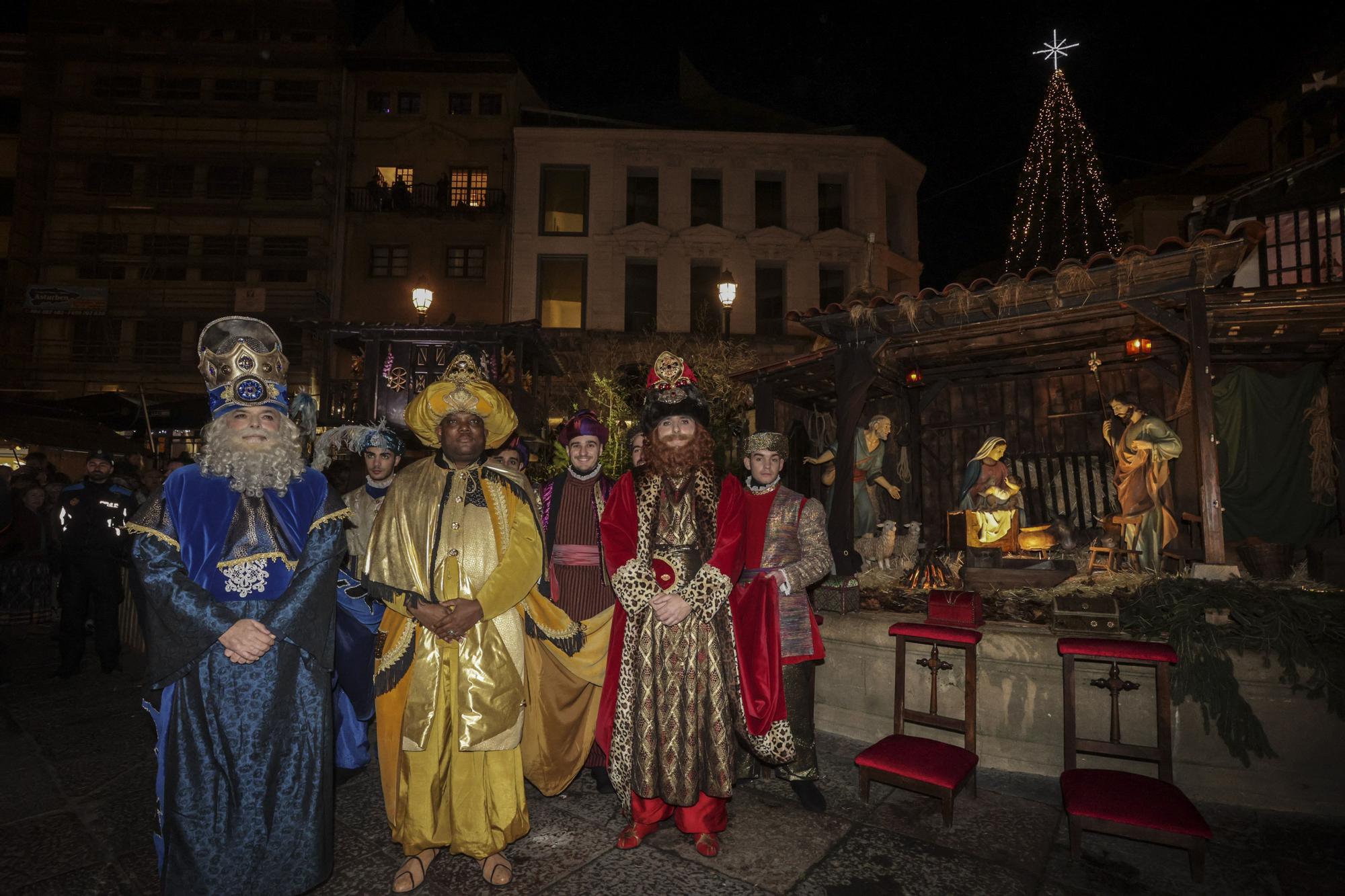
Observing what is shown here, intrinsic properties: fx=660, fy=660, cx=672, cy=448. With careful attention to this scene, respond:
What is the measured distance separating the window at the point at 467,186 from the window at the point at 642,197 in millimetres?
5081

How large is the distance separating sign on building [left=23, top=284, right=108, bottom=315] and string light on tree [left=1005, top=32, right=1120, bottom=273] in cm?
2825

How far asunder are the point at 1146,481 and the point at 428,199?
74.8 feet

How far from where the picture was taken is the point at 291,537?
3.03 m

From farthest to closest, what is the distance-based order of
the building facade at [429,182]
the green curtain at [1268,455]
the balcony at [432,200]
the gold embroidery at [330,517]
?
the building facade at [429,182] < the balcony at [432,200] < the green curtain at [1268,455] < the gold embroidery at [330,517]

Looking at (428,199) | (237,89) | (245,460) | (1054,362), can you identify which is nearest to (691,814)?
(245,460)

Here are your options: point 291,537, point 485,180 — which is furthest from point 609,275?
point 291,537

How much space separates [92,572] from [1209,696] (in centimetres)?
990

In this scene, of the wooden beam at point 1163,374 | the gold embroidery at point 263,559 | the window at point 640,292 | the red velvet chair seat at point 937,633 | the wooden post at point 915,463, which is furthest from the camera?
the window at point 640,292

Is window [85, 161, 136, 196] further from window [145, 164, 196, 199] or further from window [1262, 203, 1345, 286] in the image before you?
window [1262, 203, 1345, 286]

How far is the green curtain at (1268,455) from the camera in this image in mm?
8891

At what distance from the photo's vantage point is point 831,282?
22.5 meters

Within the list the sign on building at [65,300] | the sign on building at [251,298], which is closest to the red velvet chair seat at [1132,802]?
the sign on building at [251,298]

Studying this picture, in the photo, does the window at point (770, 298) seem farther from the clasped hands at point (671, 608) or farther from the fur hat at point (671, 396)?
the clasped hands at point (671, 608)

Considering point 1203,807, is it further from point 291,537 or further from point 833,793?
point 291,537
